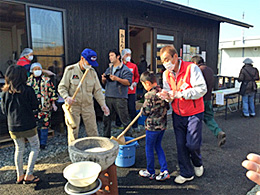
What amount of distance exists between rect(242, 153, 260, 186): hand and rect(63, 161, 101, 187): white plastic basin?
1192 millimetres

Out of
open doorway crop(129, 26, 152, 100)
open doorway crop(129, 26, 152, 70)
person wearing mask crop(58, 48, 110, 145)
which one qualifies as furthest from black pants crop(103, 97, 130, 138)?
open doorway crop(129, 26, 152, 70)

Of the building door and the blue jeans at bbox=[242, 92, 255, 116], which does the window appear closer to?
the building door

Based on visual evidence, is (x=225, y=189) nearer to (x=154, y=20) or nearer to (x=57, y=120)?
(x=57, y=120)

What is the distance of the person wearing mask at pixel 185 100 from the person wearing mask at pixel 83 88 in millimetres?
1104

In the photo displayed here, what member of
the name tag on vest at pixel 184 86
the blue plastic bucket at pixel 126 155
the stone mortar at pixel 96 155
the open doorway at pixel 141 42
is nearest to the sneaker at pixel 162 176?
the blue plastic bucket at pixel 126 155

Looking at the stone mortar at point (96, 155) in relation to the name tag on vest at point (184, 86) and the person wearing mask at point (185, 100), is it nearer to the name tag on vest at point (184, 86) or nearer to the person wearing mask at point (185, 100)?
the person wearing mask at point (185, 100)

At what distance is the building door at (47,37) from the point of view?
15.7 feet

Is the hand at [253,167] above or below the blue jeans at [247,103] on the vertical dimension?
above

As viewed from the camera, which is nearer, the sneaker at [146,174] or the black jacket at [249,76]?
the sneaker at [146,174]

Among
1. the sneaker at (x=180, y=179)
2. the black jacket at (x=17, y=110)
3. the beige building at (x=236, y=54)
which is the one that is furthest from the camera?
the beige building at (x=236, y=54)

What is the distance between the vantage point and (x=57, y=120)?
4875 mm

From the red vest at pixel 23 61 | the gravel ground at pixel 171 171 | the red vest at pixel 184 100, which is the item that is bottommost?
the gravel ground at pixel 171 171

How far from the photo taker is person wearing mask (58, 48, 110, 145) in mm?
3120

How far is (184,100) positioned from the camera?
2793 mm
